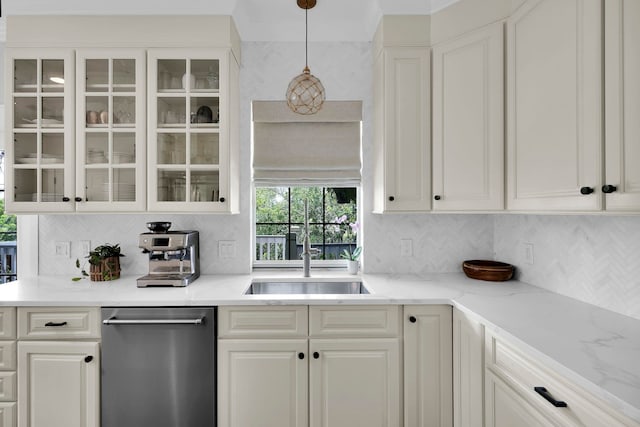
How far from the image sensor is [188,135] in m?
2.09

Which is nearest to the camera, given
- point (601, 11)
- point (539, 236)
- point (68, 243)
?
point (601, 11)

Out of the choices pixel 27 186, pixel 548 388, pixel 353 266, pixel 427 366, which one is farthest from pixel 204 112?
pixel 548 388

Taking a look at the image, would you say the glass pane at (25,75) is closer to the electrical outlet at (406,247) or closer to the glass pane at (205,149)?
the glass pane at (205,149)

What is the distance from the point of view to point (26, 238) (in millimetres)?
2410

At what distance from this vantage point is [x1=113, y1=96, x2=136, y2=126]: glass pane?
209 cm

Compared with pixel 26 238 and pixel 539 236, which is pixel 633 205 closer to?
pixel 539 236

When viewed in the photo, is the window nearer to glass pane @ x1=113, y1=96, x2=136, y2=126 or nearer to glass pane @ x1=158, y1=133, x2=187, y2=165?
glass pane @ x1=158, y1=133, x2=187, y2=165

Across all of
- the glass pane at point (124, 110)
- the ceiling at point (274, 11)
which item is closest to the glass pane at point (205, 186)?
the glass pane at point (124, 110)

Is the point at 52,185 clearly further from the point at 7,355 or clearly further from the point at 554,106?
the point at 554,106

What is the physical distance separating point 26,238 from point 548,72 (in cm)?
325

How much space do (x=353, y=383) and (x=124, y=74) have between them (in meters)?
2.19

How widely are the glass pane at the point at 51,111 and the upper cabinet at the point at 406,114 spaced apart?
6.36 ft

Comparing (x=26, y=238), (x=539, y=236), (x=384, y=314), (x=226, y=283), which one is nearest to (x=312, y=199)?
(x=226, y=283)

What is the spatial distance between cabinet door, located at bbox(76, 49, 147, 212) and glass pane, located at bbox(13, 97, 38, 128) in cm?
27
